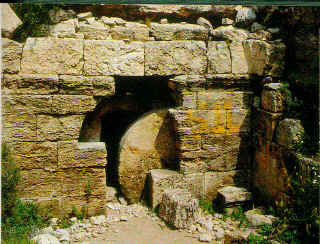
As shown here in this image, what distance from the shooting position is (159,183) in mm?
5391

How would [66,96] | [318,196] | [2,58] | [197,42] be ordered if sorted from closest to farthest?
[318,196]
[2,58]
[66,96]
[197,42]

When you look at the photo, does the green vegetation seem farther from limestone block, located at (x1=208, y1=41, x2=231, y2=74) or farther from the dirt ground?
limestone block, located at (x1=208, y1=41, x2=231, y2=74)

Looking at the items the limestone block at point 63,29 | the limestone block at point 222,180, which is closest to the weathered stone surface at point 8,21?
the limestone block at point 63,29

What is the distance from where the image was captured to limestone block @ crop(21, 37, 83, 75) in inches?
189

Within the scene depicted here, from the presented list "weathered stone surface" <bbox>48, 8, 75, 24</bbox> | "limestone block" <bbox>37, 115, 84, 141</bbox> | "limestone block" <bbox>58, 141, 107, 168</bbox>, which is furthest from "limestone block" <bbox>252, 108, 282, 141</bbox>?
"weathered stone surface" <bbox>48, 8, 75, 24</bbox>

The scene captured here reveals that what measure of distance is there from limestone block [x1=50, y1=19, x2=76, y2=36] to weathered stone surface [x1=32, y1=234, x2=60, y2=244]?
2.94 metres

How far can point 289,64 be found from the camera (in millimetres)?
5590

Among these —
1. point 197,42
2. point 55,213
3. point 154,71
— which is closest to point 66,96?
point 154,71

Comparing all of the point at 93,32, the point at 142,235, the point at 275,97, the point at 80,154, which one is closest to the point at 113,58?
the point at 93,32

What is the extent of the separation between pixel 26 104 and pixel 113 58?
145cm

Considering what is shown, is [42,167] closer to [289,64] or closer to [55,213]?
[55,213]

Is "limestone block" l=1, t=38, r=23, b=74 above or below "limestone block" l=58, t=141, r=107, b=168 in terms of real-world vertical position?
above

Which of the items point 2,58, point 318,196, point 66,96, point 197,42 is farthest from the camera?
point 197,42

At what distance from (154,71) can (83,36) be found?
121 cm
